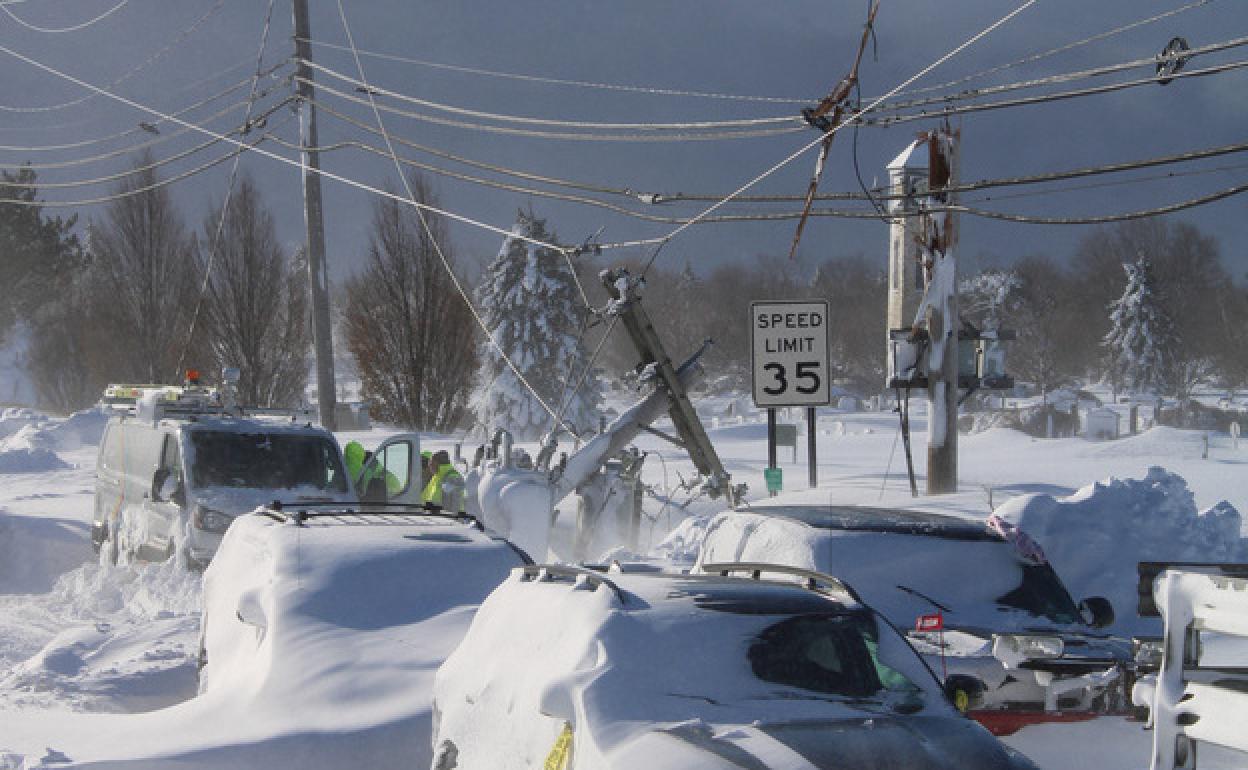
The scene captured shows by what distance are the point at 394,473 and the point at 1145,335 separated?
70374 millimetres

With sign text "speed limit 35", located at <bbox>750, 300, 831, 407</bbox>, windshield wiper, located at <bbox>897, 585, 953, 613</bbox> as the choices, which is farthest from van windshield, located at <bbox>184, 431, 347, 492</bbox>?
windshield wiper, located at <bbox>897, 585, 953, 613</bbox>

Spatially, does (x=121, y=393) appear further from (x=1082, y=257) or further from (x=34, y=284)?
(x=1082, y=257)

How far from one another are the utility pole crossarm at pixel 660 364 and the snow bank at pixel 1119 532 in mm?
5196

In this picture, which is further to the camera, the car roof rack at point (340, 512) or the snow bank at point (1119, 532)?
the snow bank at point (1119, 532)

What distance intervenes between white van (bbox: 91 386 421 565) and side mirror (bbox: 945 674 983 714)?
928 centimetres

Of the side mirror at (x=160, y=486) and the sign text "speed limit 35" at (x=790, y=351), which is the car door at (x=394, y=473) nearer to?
the side mirror at (x=160, y=486)

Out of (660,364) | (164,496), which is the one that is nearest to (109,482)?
(164,496)

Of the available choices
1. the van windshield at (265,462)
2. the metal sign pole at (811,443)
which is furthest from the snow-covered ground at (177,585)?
the van windshield at (265,462)

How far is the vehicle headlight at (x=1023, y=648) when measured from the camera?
7484 millimetres

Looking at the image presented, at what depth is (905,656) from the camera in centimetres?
552

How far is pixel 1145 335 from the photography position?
261 ft

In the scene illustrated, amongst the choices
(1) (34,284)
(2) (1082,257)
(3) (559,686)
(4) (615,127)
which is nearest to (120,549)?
(4) (615,127)

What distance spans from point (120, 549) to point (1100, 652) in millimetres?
12240

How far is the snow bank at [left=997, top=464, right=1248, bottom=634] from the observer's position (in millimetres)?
14078
